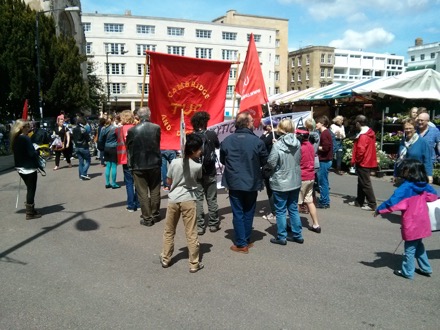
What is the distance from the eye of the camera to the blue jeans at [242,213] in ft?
16.3

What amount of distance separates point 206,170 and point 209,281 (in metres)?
2.01

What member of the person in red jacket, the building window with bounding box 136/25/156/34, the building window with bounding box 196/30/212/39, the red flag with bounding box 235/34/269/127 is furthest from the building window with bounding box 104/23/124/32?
the person in red jacket

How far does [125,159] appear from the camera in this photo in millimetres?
8047

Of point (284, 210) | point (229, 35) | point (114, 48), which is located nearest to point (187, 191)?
point (284, 210)

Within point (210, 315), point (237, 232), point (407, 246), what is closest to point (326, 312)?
point (210, 315)

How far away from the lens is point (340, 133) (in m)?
11.8

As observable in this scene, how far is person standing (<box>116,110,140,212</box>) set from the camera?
7.11 m

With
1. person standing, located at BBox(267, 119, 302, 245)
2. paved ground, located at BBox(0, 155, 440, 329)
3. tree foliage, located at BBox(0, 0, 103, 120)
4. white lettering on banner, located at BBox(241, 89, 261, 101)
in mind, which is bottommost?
paved ground, located at BBox(0, 155, 440, 329)

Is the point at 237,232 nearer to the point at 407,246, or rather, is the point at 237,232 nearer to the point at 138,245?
the point at 138,245

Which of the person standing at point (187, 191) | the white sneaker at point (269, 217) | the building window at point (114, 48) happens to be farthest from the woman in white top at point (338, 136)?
the building window at point (114, 48)

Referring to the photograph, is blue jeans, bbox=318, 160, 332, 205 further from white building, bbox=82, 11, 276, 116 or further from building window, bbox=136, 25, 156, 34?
building window, bbox=136, 25, 156, 34

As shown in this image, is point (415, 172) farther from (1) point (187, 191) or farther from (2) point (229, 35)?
(2) point (229, 35)

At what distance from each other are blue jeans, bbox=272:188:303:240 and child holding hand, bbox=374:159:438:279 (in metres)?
1.35

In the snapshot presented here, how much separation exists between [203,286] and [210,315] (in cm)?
59
